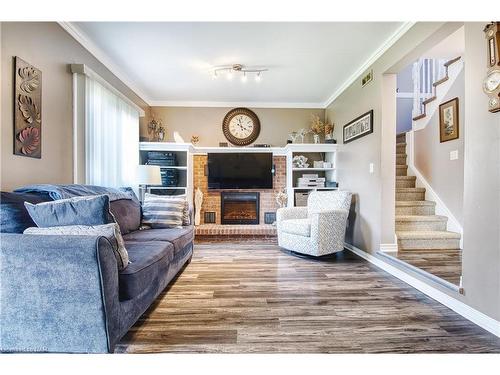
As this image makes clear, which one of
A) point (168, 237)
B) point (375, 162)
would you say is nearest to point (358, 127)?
point (375, 162)

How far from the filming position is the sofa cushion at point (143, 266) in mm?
1525

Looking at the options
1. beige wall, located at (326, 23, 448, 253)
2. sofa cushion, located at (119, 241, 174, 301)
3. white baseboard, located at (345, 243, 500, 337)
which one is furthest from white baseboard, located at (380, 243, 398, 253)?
sofa cushion, located at (119, 241, 174, 301)

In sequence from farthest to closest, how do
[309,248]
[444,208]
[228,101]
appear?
[228,101] → [444,208] → [309,248]

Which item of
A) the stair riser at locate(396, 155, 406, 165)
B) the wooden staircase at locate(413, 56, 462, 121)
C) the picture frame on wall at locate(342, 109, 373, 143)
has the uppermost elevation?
the wooden staircase at locate(413, 56, 462, 121)

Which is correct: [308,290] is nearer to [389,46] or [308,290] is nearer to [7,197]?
[7,197]

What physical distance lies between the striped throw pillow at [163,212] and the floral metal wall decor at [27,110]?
1209 mm

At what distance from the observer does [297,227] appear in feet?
11.3

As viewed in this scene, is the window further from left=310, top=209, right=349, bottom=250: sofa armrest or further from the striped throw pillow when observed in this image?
left=310, top=209, right=349, bottom=250: sofa armrest

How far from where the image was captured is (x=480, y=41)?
1.79m

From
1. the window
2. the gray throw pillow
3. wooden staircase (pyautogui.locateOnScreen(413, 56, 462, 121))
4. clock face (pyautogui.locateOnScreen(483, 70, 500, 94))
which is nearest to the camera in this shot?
the gray throw pillow

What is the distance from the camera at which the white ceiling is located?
2.67 meters

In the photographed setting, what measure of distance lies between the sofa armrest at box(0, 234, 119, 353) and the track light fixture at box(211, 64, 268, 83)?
299 centimetres
